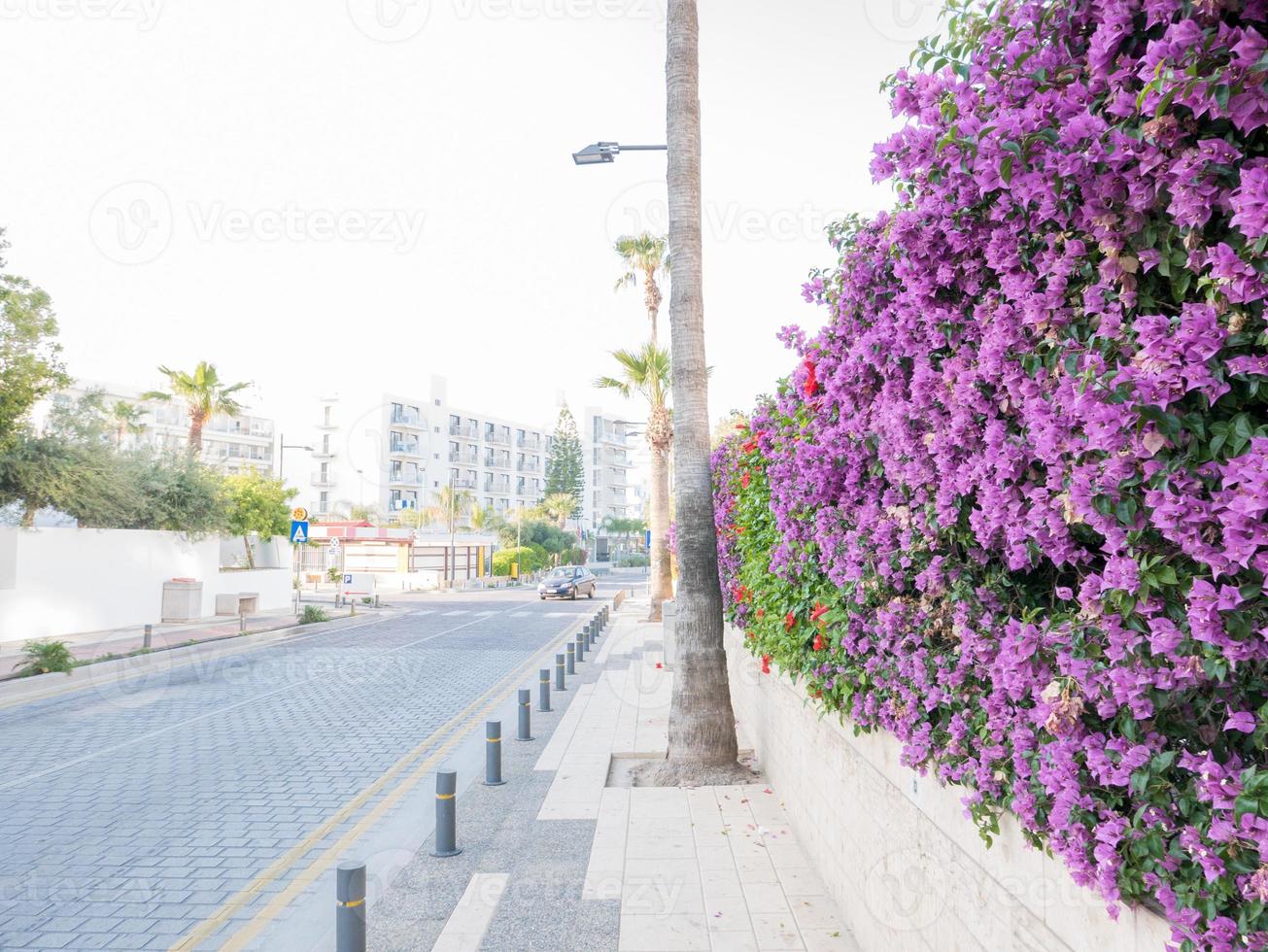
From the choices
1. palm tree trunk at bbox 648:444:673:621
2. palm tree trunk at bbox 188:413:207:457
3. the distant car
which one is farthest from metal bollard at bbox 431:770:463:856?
the distant car

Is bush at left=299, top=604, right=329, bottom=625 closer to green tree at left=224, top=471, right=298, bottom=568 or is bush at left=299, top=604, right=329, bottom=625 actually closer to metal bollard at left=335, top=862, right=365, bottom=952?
green tree at left=224, top=471, right=298, bottom=568

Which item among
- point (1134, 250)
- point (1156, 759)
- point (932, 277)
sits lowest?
point (1156, 759)

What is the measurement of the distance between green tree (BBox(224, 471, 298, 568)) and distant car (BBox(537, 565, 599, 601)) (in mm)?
11298

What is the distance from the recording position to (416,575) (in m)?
50.1

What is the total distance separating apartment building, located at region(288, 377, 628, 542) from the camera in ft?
260

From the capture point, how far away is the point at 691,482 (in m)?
8.10

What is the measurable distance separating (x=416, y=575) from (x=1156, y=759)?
5054 cm

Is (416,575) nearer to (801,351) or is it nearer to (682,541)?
(682,541)

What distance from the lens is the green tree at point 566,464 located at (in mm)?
89875

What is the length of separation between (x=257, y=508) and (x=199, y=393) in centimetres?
514

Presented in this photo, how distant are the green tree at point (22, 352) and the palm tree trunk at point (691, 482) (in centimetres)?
1689

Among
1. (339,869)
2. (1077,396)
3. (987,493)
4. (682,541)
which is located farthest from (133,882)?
(1077,396)

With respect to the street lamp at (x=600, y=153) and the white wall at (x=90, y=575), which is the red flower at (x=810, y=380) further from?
the white wall at (x=90, y=575)

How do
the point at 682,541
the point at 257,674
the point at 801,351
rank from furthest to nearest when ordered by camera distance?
the point at 257,674, the point at 682,541, the point at 801,351
